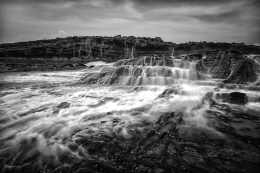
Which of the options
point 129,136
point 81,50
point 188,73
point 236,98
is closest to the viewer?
point 129,136

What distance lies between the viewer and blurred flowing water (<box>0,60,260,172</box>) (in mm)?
2225

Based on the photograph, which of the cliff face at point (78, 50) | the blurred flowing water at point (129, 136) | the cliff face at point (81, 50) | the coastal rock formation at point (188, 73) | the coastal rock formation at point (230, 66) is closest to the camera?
the blurred flowing water at point (129, 136)

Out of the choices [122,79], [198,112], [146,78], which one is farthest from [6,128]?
[146,78]

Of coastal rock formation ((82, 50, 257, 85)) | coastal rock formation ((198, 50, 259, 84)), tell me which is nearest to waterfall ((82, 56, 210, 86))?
coastal rock formation ((82, 50, 257, 85))

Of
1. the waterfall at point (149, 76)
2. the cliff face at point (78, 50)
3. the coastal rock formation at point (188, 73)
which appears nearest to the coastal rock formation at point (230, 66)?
the coastal rock formation at point (188, 73)

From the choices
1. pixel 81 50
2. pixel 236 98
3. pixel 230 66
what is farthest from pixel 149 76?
pixel 81 50

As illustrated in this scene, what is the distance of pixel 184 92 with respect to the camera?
21.7 ft

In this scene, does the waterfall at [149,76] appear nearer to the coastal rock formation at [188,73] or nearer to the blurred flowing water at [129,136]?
the coastal rock formation at [188,73]

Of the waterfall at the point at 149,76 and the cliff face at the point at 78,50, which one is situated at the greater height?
the cliff face at the point at 78,50

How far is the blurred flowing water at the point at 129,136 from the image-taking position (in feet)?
7.30

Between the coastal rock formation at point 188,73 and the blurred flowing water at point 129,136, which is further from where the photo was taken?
the coastal rock formation at point 188,73

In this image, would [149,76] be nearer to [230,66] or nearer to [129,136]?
[230,66]

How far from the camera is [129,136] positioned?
3092 mm

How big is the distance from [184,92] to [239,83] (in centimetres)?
397
